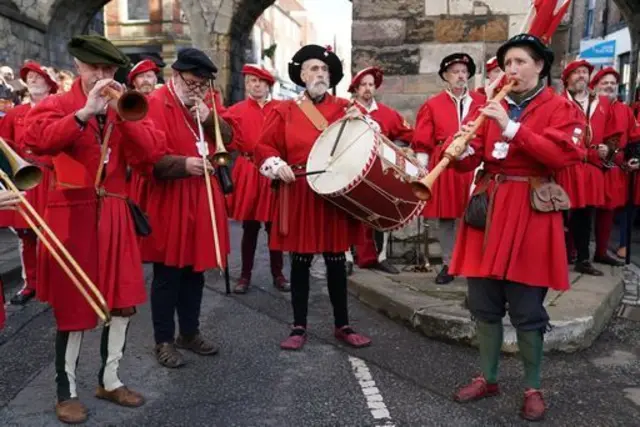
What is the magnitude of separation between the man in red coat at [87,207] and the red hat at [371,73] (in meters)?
3.19

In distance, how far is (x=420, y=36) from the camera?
6.41 meters

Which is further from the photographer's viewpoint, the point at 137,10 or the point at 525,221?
the point at 137,10

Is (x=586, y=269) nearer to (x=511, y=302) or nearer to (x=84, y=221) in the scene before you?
(x=511, y=302)

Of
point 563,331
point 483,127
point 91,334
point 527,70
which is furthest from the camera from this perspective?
point 91,334

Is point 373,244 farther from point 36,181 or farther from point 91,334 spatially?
point 36,181

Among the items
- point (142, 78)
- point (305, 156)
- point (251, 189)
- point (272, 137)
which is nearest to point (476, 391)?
point (305, 156)

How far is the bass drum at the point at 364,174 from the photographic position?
149 inches

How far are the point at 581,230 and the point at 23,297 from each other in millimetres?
5101

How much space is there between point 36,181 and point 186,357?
6.14 feet

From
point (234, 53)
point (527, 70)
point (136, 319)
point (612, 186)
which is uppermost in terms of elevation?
point (234, 53)

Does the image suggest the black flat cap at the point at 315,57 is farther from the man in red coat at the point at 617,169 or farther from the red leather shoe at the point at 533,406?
the man in red coat at the point at 617,169

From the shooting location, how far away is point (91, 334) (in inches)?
182

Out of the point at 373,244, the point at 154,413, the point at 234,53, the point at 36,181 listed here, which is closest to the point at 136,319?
the point at 154,413

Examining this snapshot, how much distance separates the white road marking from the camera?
10.8 ft
